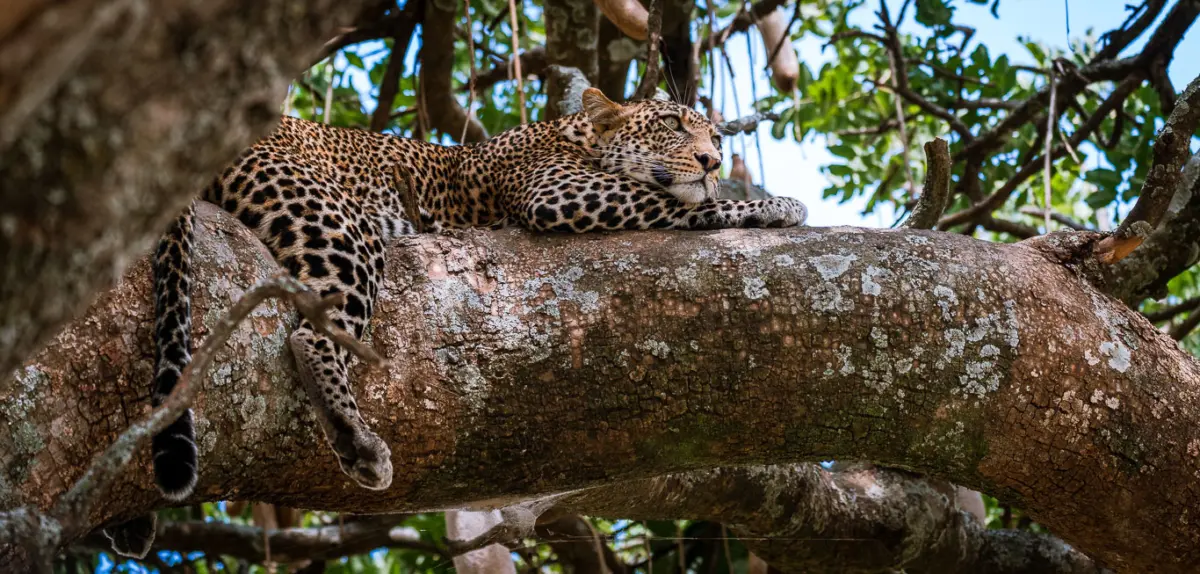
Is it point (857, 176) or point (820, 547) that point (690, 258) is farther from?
point (857, 176)

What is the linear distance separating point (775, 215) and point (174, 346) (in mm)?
2483

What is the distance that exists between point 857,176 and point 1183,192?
13.4 ft

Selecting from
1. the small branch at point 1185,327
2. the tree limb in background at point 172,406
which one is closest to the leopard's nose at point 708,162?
the small branch at point 1185,327

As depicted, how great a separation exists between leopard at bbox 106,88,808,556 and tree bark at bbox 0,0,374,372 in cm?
173

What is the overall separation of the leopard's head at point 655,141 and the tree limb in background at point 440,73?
3.88ft

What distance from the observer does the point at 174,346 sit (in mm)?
3066

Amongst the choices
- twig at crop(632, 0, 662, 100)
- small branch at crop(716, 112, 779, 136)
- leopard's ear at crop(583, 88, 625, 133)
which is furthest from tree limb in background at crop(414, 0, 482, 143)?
small branch at crop(716, 112, 779, 136)

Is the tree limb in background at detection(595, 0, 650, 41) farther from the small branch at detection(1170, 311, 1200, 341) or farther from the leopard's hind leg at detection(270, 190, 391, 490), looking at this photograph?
the small branch at detection(1170, 311, 1200, 341)

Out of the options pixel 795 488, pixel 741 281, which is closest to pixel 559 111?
pixel 795 488

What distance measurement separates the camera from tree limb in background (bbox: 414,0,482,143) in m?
6.77

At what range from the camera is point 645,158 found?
548cm

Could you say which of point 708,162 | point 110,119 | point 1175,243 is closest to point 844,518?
point 708,162

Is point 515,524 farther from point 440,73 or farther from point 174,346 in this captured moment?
point 440,73

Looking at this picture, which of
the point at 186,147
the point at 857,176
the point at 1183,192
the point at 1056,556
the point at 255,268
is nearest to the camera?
the point at 186,147
